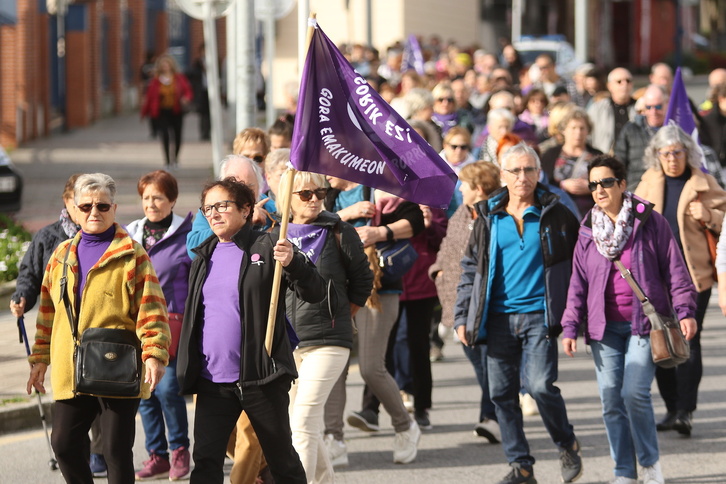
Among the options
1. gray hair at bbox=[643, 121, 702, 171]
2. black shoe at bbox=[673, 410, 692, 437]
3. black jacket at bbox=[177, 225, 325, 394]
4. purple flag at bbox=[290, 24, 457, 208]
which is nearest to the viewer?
black jacket at bbox=[177, 225, 325, 394]

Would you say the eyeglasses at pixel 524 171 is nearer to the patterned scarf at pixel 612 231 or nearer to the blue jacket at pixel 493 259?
the blue jacket at pixel 493 259

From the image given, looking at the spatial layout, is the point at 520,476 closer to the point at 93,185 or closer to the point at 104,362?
the point at 104,362

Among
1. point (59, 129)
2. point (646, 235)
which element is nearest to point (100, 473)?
point (646, 235)

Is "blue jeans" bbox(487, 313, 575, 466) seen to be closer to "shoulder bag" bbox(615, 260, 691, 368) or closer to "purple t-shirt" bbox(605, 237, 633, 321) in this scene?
"purple t-shirt" bbox(605, 237, 633, 321)

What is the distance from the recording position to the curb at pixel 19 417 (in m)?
9.20

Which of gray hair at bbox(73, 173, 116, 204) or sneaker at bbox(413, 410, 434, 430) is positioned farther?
sneaker at bbox(413, 410, 434, 430)

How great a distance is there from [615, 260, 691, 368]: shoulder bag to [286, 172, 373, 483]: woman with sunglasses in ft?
4.65

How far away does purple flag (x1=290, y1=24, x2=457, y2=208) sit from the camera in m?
6.78

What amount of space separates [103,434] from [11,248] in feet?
24.3

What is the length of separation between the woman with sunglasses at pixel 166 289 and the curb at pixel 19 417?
1.36 m

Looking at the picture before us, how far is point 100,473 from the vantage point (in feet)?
27.0

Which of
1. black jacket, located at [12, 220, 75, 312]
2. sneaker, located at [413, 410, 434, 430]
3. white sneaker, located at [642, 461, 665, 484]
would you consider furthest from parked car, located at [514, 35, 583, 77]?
black jacket, located at [12, 220, 75, 312]

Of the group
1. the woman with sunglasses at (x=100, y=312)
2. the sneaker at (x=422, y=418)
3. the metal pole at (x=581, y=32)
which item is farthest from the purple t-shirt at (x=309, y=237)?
the metal pole at (x=581, y=32)

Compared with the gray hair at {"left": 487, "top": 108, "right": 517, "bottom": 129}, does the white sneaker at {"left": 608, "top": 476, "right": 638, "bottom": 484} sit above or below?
below
